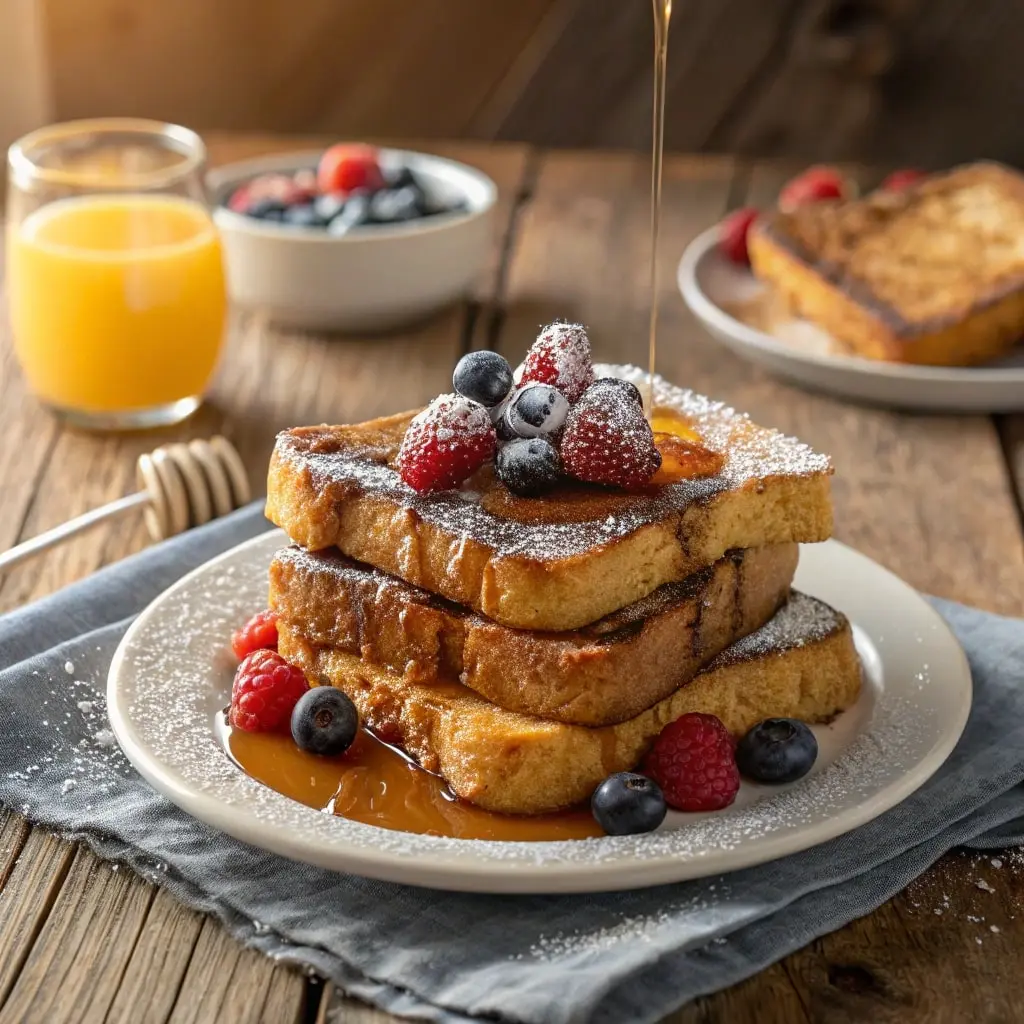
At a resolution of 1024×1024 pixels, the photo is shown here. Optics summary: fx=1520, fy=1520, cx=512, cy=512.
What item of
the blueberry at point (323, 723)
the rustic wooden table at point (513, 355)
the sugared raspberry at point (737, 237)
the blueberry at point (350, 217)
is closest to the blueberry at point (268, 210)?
the blueberry at point (350, 217)

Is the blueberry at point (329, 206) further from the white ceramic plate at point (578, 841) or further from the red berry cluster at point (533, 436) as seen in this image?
the red berry cluster at point (533, 436)

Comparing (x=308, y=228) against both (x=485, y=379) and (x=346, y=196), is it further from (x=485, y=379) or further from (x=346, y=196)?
(x=485, y=379)

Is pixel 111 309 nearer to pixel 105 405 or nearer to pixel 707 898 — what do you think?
pixel 105 405

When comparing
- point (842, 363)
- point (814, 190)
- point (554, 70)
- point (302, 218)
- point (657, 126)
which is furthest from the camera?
point (554, 70)

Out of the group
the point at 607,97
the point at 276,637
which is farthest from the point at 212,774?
the point at 607,97

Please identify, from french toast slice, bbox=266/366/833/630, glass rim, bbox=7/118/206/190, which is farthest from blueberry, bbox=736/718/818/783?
glass rim, bbox=7/118/206/190

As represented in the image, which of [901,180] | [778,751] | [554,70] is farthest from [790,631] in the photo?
[554,70]

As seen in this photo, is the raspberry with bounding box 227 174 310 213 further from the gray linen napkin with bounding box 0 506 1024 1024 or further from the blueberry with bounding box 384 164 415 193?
the gray linen napkin with bounding box 0 506 1024 1024
